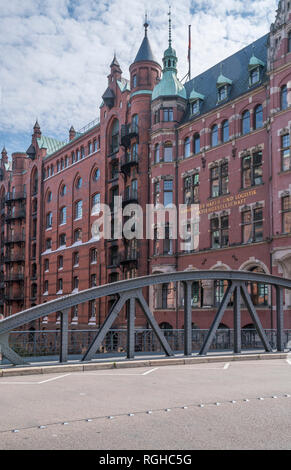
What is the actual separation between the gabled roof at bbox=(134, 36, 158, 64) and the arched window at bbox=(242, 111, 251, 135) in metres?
11.9

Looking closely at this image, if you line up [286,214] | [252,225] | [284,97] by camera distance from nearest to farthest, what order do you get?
[286,214] < [284,97] < [252,225]

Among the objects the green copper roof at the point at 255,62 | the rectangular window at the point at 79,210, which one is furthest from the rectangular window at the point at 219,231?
the rectangular window at the point at 79,210

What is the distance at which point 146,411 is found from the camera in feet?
24.3

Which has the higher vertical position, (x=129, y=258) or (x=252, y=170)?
(x=252, y=170)

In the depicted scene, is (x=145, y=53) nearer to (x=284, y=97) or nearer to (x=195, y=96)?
(x=195, y=96)

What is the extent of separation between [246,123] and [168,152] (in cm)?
708

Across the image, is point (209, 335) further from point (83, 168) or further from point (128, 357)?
point (83, 168)

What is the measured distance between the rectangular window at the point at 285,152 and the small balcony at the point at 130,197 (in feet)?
41.8

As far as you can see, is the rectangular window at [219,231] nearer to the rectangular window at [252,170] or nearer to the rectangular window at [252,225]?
the rectangular window at [252,225]

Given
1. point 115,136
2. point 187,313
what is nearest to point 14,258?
point 115,136

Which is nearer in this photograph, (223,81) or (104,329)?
(104,329)

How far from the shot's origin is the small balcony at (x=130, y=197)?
119 ft

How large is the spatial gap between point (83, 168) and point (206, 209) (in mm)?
18491
